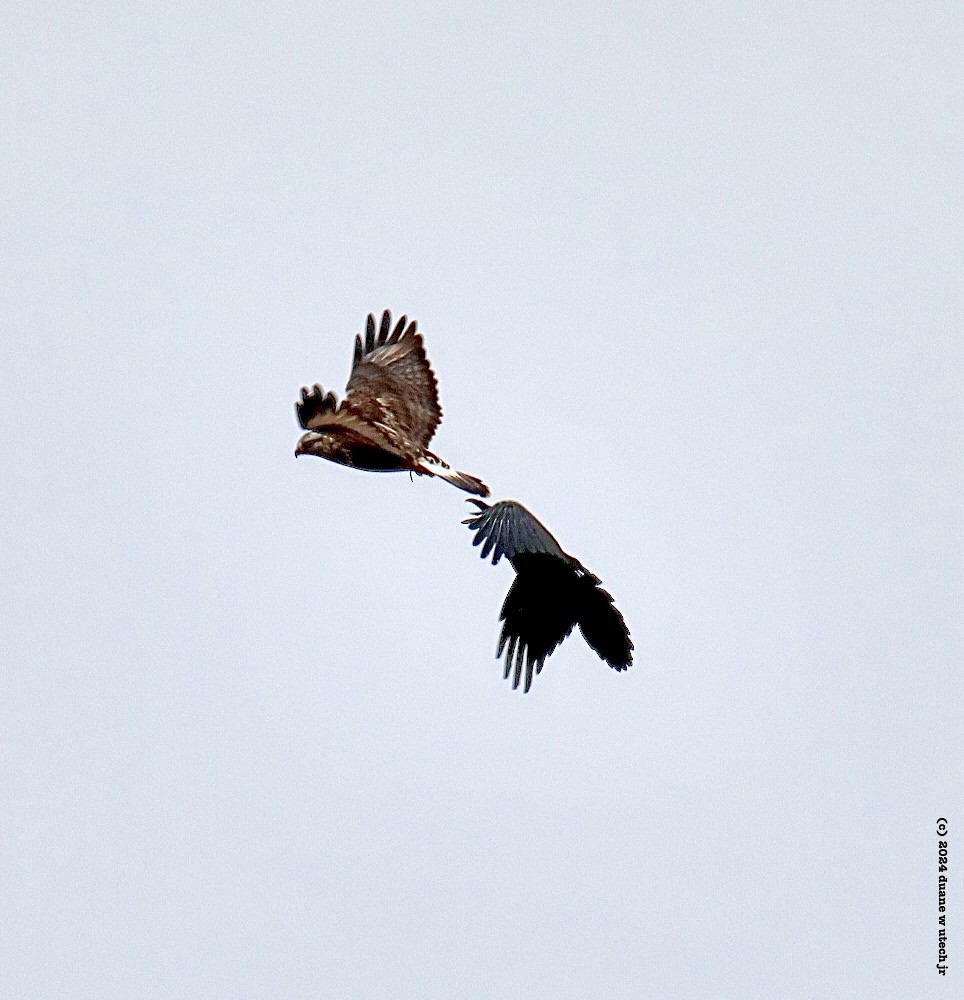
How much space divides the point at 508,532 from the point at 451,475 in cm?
316

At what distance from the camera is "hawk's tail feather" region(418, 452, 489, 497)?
2162 centimetres

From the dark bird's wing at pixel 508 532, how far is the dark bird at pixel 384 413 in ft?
6.85

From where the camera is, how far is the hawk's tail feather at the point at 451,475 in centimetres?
2162

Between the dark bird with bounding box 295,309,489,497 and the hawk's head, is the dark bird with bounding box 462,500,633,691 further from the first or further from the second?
the hawk's head

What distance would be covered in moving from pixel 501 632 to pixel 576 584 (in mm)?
1132

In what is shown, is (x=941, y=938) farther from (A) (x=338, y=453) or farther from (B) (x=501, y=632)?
(A) (x=338, y=453)

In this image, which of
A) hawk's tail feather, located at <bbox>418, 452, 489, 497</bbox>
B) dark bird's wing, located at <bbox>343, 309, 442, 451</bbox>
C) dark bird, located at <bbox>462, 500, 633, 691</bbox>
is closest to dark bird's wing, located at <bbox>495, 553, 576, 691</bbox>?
dark bird, located at <bbox>462, 500, 633, 691</bbox>

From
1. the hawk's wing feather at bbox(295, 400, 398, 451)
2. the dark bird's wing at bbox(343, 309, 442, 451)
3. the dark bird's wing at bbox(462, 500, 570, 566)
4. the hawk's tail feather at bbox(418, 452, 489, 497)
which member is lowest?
the dark bird's wing at bbox(462, 500, 570, 566)

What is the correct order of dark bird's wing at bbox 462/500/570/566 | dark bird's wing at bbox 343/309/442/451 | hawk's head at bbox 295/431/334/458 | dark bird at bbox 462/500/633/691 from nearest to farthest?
dark bird's wing at bbox 462/500/570/566 < dark bird at bbox 462/500/633/691 < hawk's head at bbox 295/431/334/458 < dark bird's wing at bbox 343/309/442/451

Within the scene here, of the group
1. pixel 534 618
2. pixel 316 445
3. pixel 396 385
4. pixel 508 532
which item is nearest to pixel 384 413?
pixel 396 385

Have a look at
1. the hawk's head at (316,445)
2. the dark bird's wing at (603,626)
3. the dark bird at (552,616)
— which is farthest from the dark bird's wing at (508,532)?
the hawk's head at (316,445)

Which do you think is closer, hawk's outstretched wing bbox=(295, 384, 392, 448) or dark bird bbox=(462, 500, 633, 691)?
dark bird bbox=(462, 500, 633, 691)

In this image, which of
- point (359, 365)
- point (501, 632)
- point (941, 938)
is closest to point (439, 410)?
point (359, 365)

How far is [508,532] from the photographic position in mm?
19109
